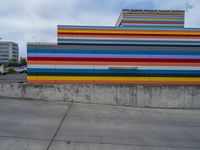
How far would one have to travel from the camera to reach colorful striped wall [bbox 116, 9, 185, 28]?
584 inches

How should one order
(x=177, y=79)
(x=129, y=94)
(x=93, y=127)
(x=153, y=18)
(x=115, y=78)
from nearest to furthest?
1. (x=93, y=127)
2. (x=129, y=94)
3. (x=115, y=78)
4. (x=177, y=79)
5. (x=153, y=18)

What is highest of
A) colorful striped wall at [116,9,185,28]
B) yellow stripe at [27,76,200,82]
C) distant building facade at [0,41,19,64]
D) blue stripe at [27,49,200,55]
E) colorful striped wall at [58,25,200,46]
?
distant building facade at [0,41,19,64]

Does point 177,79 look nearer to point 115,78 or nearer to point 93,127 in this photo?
point 115,78

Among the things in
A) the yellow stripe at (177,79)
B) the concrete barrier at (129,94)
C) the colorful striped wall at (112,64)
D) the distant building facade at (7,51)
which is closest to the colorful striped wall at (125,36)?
the colorful striped wall at (112,64)

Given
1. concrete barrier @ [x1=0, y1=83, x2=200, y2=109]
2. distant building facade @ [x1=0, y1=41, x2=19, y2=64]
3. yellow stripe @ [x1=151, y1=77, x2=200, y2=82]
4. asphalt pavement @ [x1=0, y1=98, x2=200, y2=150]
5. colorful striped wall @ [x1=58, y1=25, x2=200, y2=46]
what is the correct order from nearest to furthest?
asphalt pavement @ [x1=0, y1=98, x2=200, y2=150]
concrete barrier @ [x1=0, y1=83, x2=200, y2=109]
yellow stripe @ [x1=151, y1=77, x2=200, y2=82]
colorful striped wall @ [x1=58, y1=25, x2=200, y2=46]
distant building facade @ [x1=0, y1=41, x2=19, y2=64]

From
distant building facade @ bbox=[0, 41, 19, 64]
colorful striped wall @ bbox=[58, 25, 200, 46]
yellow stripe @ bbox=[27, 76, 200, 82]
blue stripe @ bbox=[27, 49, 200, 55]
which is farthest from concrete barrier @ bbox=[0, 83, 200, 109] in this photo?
distant building facade @ bbox=[0, 41, 19, 64]

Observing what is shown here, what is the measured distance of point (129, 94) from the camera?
10.6 meters

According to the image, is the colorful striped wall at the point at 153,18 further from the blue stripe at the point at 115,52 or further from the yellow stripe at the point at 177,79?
the yellow stripe at the point at 177,79

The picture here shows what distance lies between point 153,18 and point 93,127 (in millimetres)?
10276

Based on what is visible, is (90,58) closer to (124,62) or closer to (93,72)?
(93,72)

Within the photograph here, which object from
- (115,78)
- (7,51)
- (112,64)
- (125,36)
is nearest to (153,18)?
(125,36)

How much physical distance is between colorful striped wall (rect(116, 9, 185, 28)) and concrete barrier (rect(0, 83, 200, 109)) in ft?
18.8

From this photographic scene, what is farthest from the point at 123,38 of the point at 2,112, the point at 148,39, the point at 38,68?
the point at 2,112

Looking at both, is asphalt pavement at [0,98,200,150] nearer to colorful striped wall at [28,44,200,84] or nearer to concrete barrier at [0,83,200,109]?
concrete barrier at [0,83,200,109]
